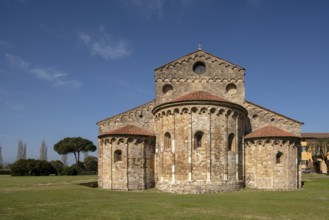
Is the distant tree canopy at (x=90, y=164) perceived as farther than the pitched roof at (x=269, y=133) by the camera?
Yes

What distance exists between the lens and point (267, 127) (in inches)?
1150

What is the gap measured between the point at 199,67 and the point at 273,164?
11.9 meters

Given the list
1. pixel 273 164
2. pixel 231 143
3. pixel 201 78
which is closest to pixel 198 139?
pixel 231 143

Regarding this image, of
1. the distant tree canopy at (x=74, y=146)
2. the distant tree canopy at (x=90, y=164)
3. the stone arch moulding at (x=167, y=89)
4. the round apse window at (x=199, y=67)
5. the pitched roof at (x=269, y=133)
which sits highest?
the round apse window at (x=199, y=67)

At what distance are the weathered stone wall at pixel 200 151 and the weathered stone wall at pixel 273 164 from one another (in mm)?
2006

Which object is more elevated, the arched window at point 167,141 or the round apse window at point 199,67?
the round apse window at point 199,67

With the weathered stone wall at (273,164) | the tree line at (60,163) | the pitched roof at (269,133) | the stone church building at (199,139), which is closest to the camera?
the stone church building at (199,139)

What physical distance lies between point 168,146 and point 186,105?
395cm

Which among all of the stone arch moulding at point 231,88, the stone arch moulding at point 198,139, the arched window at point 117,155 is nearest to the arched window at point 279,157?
the stone arch moulding at point 198,139

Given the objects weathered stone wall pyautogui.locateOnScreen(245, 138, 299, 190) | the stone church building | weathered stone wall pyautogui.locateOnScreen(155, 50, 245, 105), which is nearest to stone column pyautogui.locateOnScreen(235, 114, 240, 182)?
the stone church building

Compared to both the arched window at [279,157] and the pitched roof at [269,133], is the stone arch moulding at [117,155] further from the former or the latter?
the arched window at [279,157]

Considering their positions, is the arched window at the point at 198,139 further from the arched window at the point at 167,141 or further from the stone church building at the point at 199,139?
the arched window at the point at 167,141

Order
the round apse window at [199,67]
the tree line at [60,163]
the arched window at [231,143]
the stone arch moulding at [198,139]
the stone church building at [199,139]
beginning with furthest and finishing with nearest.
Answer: the tree line at [60,163], the round apse window at [199,67], the arched window at [231,143], the stone arch moulding at [198,139], the stone church building at [199,139]

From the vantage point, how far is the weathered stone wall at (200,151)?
23.8m
